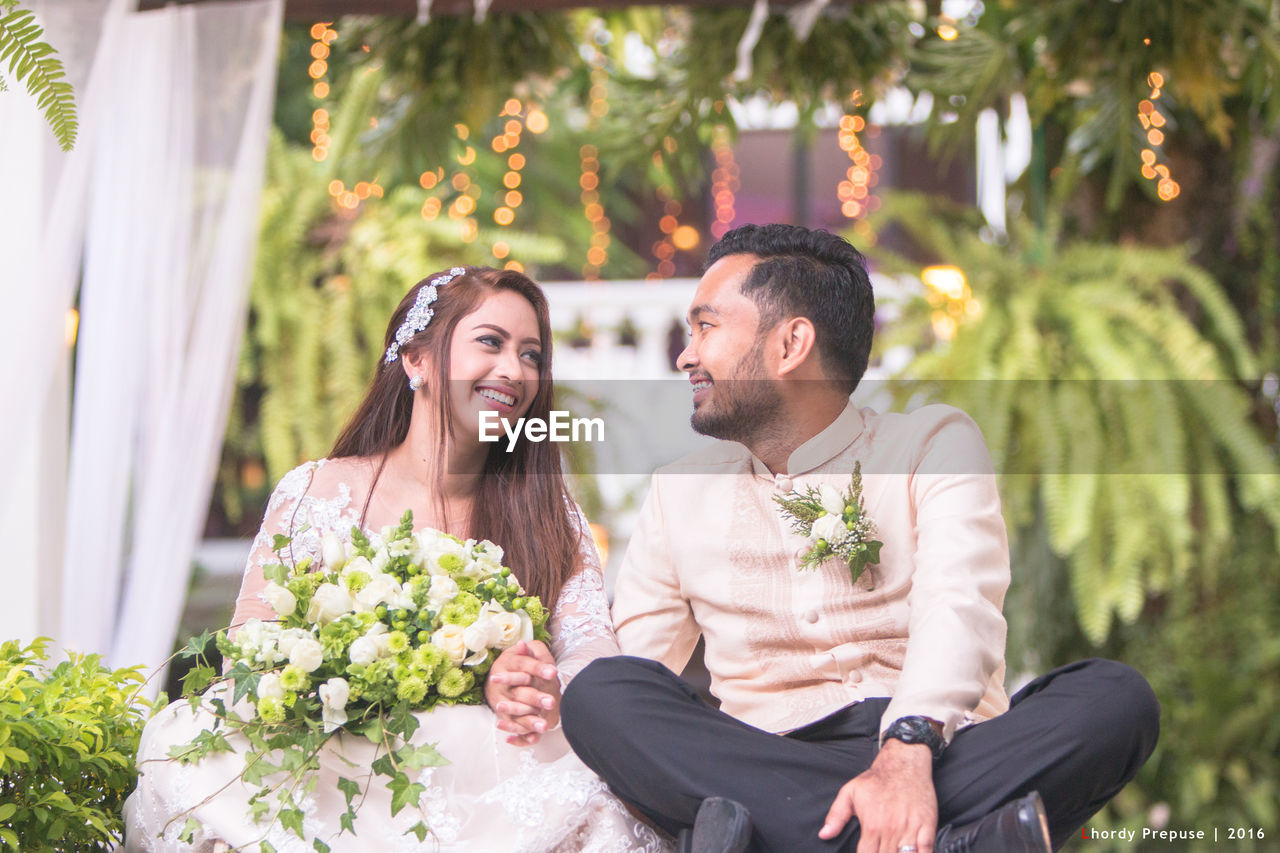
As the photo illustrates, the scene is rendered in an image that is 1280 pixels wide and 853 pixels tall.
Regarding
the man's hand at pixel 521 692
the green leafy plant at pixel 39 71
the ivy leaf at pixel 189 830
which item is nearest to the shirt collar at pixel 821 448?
the man's hand at pixel 521 692

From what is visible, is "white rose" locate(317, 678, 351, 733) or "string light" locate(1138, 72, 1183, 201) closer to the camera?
"white rose" locate(317, 678, 351, 733)

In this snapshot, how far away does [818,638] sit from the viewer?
6.13 feet

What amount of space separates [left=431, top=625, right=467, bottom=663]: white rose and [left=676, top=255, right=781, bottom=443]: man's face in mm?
479

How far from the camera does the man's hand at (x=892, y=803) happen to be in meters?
1.54

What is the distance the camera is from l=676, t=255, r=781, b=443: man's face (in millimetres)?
1850

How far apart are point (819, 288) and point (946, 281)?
2.06m

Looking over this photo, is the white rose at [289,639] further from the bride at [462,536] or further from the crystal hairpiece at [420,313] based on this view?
the crystal hairpiece at [420,313]

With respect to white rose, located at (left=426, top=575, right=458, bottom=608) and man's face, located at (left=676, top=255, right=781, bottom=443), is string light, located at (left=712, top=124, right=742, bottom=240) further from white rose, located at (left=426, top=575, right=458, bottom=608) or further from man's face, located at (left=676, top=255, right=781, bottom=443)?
white rose, located at (left=426, top=575, right=458, bottom=608)

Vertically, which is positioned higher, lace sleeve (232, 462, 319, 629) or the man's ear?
the man's ear

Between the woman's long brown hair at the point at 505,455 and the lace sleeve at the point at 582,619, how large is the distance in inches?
0.9

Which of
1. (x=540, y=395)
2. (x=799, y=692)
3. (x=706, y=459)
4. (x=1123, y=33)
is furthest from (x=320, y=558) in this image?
(x=1123, y=33)

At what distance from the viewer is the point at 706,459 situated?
1990 mm

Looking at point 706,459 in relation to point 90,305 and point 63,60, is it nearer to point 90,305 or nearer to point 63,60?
point 90,305

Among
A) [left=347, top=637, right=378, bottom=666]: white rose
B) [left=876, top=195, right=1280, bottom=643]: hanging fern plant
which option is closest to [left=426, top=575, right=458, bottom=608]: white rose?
[left=347, top=637, right=378, bottom=666]: white rose
